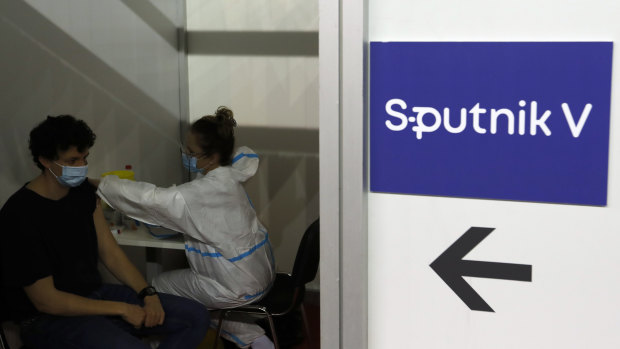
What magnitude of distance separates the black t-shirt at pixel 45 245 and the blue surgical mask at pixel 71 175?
0.26ft

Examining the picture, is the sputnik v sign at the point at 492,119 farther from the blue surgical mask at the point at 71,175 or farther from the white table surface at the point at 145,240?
the white table surface at the point at 145,240

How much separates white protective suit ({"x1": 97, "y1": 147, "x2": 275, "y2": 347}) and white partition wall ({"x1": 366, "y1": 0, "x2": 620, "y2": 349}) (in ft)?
5.32

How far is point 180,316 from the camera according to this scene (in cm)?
281

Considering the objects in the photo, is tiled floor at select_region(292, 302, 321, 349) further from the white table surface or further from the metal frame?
the metal frame

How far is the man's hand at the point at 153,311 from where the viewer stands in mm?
2691

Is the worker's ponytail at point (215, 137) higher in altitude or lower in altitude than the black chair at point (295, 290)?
higher

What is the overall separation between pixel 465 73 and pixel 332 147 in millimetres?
276

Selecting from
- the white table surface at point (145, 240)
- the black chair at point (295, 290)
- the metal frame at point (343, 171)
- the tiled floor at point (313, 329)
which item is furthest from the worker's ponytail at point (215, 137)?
the metal frame at point (343, 171)

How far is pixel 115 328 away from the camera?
2551mm

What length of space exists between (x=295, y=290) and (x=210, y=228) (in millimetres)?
449

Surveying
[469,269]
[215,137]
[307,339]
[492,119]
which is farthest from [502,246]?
[307,339]

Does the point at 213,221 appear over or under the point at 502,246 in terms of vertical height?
under

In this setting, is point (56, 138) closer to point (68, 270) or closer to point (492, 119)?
point (68, 270)

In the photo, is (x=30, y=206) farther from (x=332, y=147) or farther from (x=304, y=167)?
(x=304, y=167)
